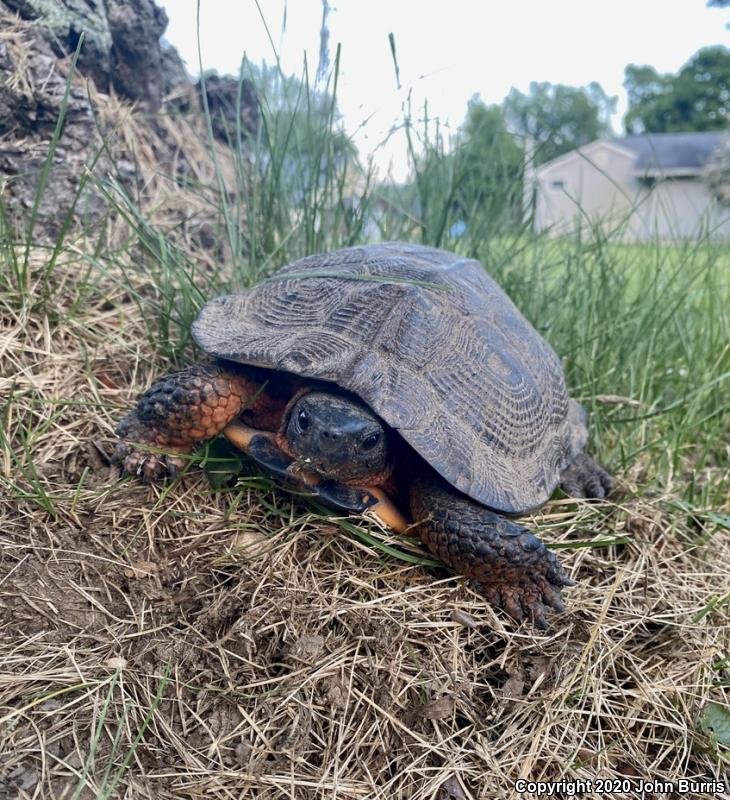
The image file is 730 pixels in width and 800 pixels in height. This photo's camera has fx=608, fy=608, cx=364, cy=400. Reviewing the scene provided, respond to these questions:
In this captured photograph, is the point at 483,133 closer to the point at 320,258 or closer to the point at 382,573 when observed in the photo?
the point at 320,258

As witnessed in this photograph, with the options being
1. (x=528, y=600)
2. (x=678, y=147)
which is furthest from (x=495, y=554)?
(x=678, y=147)

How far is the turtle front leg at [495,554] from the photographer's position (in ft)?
5.14

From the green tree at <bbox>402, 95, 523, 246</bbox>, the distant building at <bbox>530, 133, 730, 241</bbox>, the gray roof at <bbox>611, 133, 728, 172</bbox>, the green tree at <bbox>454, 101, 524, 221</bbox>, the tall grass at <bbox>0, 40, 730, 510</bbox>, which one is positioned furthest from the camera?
the gray roof at <bbox>611, 133, 728, 172</bbox>

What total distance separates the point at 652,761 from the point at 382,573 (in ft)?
2.48

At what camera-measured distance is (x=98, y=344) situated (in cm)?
207

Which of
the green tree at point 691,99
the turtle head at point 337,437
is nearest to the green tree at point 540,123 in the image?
the turtle head at point 337,437

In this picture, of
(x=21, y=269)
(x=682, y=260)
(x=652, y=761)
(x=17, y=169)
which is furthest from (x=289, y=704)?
(x=682, y=260)

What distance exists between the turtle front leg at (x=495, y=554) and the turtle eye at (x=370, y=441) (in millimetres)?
222

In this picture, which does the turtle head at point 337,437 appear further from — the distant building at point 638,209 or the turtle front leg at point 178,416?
the distant building at point 638,209

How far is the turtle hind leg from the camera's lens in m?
2.14

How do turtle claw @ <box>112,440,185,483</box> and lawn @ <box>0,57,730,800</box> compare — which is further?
turtle claw @ <box>112,440,185,483</box>

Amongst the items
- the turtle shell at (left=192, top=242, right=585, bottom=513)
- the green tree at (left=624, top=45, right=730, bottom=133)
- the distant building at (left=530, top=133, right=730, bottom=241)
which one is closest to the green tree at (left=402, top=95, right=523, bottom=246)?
the distant building at (left=530, top=133, right=730, bottom=241)

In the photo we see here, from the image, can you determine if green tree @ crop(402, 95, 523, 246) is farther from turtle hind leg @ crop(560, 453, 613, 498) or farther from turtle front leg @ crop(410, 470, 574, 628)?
turtle front leg @ crop(410, 470, 574, 628)

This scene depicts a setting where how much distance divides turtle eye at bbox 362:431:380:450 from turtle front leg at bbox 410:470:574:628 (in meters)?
0.22
